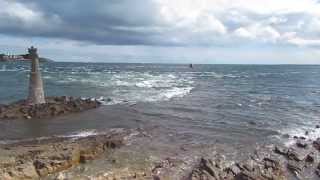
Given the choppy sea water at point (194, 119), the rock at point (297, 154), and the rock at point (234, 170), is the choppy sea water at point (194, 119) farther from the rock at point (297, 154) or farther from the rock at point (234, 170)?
the rock at point (234, 170)

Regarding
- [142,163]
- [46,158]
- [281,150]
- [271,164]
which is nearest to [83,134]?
[142,163]

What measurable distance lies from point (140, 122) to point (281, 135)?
31.1ft

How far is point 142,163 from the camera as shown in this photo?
18984 millimetres

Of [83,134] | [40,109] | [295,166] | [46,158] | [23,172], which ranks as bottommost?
[83,134]

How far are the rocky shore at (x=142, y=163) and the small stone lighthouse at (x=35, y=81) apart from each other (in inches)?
470

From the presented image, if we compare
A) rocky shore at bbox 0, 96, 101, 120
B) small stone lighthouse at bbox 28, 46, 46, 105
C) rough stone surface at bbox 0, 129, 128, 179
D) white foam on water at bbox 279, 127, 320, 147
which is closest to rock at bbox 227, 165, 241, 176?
rough stone surface at bbox 0, 129, 128, 179

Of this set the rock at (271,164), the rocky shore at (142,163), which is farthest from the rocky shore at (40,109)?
the rock at (271,164)

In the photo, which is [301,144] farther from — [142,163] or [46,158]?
[46,158]

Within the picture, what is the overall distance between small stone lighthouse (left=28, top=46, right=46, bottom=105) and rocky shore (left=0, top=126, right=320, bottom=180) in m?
11.9

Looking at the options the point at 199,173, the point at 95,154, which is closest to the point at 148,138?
the point at 95,154

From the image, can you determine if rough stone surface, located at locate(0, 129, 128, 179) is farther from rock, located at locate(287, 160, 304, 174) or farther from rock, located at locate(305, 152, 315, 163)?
rock, located at locate(305, 152, 315, 163)

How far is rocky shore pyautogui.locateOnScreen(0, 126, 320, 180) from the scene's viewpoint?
1655cm

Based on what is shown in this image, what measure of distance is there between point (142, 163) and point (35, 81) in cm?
1839

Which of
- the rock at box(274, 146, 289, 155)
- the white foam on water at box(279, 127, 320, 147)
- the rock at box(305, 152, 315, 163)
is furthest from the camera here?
the white foam on water at box(279, 127, 320, 147)
